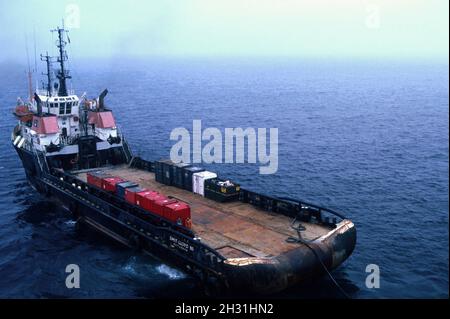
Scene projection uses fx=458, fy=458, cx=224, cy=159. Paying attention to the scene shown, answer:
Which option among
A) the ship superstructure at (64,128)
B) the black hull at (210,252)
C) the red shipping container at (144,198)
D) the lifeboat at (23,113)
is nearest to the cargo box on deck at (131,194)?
the red shipping container at (144,198)

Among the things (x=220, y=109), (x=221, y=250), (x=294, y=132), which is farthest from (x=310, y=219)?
(x=220, y=109)

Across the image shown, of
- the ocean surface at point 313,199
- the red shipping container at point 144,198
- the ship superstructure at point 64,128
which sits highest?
the ship superstructure at point 64,128

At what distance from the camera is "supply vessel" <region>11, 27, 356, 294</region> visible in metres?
31.4

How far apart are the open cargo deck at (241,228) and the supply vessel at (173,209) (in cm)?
8

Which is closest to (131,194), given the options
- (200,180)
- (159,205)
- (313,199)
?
(159,205)

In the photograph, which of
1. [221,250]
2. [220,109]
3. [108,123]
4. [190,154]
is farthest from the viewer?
[220,109]

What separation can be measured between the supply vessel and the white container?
103 mm

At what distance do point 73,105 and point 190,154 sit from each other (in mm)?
21409

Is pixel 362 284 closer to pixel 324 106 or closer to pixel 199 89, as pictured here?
pixel 324 106

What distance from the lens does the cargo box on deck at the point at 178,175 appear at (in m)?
46.7

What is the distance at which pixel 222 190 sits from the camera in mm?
42531

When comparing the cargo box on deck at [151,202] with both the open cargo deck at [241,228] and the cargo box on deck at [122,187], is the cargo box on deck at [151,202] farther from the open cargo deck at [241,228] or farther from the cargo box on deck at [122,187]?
the cargo box on deck at [122,187]

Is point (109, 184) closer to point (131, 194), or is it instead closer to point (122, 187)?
point (122, 187)

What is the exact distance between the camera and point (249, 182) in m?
59.8
